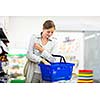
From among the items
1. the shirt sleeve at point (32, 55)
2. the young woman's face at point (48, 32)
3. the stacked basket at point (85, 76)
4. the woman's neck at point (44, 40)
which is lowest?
the stacked basket at point (85, 76)

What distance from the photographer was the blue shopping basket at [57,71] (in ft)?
3.94

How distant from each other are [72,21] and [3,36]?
395 millimetres

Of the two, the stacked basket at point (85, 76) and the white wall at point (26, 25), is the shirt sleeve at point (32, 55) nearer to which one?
the white wall at point (26, 25)

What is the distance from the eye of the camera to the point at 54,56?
123 centimetres

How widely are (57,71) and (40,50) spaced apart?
151 mm

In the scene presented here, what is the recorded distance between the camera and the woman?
1222 millimetres

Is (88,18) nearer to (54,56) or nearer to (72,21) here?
(72,21)

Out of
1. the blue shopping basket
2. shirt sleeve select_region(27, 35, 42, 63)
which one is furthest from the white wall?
the blue shopping basket

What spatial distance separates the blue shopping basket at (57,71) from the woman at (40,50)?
0.09 ft

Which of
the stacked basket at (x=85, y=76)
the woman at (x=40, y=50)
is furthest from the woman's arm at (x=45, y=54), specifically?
the stacked basket at (x=85, y=76)

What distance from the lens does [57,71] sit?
3.95 ft

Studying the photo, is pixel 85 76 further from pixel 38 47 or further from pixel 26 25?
pixel 26 25

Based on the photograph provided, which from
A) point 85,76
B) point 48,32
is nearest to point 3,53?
point 48,32

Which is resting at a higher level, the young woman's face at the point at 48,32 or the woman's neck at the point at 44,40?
the young woman's face at the point at 48,32
